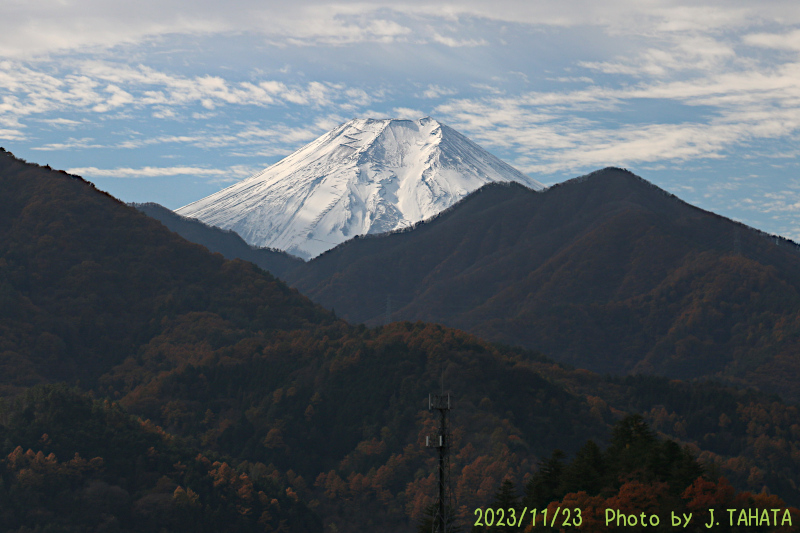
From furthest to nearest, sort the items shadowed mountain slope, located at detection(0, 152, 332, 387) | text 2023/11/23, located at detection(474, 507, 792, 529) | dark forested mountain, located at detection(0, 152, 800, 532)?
shadowed mountain slope, located at detection(0, 152, 332, 387)
dark forested mountain, located at detection(0, 152, 800, 532)
text 2023/11/23, located at detection(474, 507, 792, 529)

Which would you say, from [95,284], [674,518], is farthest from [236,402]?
[674,518]

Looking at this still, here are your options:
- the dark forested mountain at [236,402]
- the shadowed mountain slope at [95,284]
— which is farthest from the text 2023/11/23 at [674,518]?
the shadowed mountain slope at [95,284]

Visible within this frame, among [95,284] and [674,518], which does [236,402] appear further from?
[674,518]

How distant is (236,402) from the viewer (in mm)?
132250

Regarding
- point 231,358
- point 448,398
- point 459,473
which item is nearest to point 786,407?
point 459,473

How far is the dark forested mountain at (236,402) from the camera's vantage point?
9369 centimetres

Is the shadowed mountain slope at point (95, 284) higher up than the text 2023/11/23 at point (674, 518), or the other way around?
the shadowed mountain slope at point (95, 284)

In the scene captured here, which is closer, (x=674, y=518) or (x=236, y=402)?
(x=674, y=518)

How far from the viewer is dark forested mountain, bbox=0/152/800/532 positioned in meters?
93.7

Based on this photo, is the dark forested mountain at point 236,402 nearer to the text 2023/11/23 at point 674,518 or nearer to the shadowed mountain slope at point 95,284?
the shadowed mountain slope at point 95,284

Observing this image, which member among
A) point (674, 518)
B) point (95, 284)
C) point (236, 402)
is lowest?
point (674, 518)

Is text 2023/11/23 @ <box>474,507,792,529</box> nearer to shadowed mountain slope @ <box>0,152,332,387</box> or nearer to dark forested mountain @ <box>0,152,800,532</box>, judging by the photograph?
dark forested mountain @ <box>0,152,800,532</box>

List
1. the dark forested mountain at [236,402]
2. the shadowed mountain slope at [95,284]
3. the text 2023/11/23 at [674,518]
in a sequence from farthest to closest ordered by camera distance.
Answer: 1. the shadowed mountain slope at [95,284]
2. the dark forested mountain at [236,402]
3. the text 2023/11/23 at [674,518]

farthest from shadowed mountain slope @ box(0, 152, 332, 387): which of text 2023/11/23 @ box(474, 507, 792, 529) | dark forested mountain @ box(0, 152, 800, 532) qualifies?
text 2023/11/23 @ box(474, 507, 792, 529)
